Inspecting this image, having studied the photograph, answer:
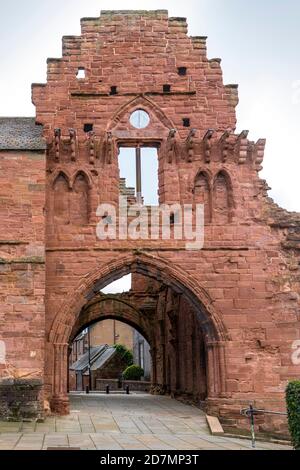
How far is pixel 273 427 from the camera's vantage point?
15938 millimetres

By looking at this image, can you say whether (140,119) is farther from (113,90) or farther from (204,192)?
(204,192)

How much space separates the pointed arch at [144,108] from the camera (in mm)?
17906

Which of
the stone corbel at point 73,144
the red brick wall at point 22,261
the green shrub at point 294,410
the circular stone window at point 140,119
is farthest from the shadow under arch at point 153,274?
the green shrub at point 294,410

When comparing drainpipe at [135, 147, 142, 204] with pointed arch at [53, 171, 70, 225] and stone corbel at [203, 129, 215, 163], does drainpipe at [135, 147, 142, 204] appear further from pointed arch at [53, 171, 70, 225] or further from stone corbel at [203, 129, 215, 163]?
pointed arch at [53, 171, 70, 225]

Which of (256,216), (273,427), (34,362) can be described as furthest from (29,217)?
(273,427)

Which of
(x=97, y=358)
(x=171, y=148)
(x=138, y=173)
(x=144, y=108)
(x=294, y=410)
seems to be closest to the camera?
(x=294, y=410)

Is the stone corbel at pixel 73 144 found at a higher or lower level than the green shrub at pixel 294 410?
higher

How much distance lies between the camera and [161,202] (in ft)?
57.1

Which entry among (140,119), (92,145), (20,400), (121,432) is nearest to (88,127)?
(92,145)

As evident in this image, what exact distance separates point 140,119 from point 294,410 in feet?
33.6

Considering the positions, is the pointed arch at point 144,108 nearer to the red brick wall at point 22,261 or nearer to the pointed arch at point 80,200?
the pointed arch at point 80,200

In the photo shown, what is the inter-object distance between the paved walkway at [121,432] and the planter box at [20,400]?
453mm

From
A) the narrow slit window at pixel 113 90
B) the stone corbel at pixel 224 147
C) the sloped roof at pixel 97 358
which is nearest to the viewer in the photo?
the stone corbel at pixel 224 147

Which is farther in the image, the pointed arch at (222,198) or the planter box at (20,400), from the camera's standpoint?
the pointed arch at (222,198)
